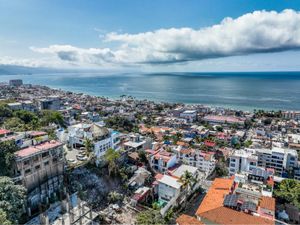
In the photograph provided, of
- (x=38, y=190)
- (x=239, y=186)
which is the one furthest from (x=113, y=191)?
(x=239, y=186)

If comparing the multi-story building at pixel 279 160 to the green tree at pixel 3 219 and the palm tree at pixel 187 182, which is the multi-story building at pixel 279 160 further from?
the green tree at pixel 3 219

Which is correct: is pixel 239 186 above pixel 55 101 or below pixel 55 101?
below

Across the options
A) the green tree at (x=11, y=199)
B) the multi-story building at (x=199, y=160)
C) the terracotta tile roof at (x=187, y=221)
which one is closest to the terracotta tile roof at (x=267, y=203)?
the terracotta tile roof at (x=187, y=221)

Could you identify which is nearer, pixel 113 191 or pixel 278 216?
pixel 278 216

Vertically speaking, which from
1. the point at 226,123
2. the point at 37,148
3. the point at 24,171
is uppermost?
the point at 37,148

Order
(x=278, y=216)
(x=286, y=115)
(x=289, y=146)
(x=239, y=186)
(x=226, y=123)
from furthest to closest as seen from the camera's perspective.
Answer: (x=286, y=115)
(x=226, y=123)
(x=289, y=146)
(x=239, y=186)
(x=278, y=216)

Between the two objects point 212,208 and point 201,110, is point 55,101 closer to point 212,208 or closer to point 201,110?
point 201,110

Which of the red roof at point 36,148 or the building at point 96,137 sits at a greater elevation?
the red roof at point 36,148
